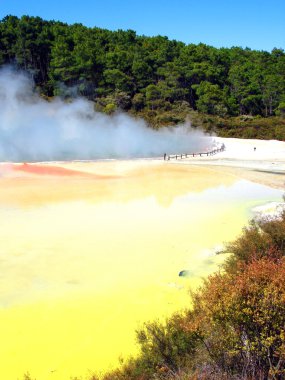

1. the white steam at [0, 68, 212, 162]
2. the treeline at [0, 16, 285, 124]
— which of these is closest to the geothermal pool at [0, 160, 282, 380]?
the white steam at [0, 68, 212, 162]

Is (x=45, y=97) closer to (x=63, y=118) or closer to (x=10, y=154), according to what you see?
(x=63, y=118)

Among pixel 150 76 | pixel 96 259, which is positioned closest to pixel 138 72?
pixel 150 76

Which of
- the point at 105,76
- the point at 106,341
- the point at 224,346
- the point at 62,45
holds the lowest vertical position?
the point at 106,341

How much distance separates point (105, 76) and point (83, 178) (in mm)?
40128

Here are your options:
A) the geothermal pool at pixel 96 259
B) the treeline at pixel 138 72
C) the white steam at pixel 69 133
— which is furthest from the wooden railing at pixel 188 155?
the treeline at pixel 138 72

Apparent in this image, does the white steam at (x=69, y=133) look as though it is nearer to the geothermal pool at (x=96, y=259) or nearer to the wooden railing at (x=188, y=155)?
the wooden railing at (x=188, y=155)

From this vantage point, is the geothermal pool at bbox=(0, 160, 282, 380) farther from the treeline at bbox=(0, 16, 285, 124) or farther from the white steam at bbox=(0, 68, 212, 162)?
the treeline at bbox=(0, 16, 285, 124)

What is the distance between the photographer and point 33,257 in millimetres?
12930

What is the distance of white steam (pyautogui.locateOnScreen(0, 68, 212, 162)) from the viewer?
43125mm

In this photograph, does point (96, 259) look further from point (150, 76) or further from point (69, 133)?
point (150, 76)

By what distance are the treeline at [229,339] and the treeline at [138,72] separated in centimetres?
5292

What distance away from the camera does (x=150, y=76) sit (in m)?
69.6

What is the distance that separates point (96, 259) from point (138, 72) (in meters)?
56.8

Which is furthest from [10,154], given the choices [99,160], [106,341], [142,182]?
[106,341]
